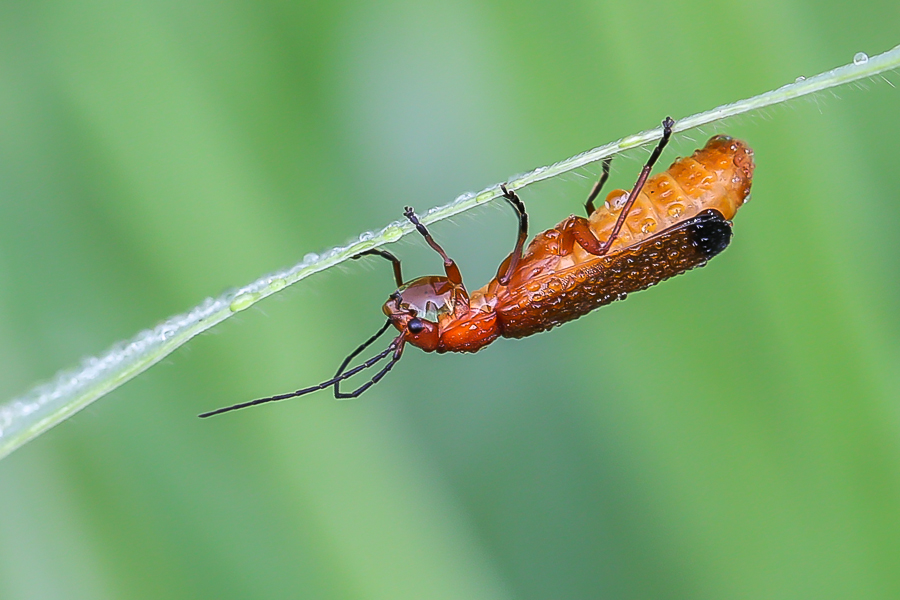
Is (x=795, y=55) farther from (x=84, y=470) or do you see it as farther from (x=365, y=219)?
(x=84, y=470)

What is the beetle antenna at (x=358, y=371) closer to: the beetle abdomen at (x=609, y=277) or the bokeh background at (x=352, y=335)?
the bokeh background at (x=352, y=335)

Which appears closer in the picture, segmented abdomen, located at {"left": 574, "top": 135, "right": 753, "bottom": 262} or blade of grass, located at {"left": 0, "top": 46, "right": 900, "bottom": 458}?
blade of grass, located at {"left": 0, "top": 46, "right": 900, "bottom": 458}

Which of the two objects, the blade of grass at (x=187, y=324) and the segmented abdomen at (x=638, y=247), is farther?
the segmented abdomen at (x=638, y=247)

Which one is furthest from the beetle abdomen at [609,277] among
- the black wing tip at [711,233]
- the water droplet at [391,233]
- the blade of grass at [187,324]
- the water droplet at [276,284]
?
the water droplet at [276,284]

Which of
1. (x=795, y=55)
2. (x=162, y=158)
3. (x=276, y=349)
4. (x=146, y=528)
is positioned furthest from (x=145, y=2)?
(x=795, y=55)

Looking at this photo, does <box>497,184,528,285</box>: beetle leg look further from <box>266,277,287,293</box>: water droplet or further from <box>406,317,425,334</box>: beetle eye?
<box>266,277,287,293</box>: water droplet

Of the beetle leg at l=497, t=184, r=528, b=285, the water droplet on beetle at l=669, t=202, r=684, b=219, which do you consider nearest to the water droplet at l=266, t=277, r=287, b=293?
the beetle leg at l=497, t=184, r=528, b=285

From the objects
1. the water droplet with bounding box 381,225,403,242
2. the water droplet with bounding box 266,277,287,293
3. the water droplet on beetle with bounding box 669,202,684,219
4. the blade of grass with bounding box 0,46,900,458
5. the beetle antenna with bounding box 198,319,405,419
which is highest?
the water droplet with bounding box 381,225,403,242

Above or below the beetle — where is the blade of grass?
above

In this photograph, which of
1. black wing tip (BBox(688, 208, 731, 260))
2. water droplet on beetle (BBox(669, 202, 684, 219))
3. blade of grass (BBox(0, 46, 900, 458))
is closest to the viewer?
blade of grass (BBox(0, 46, 900, 458))
